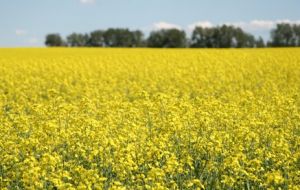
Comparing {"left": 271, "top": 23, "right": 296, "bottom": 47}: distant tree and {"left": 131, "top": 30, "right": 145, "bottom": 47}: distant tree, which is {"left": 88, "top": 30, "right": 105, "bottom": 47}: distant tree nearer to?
{"left": 131, "top": 30, "right": 145, "bottom": 47}: distant tree

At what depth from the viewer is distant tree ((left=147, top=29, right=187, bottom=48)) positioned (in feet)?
270

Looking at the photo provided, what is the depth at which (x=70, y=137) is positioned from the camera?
9.30m

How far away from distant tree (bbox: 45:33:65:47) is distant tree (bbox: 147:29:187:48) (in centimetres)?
1792

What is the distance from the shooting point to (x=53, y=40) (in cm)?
9188

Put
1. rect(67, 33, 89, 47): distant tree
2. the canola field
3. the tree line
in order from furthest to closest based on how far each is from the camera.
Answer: rect(67, 33, 89, 47): distant tree < the tree line < the canola field

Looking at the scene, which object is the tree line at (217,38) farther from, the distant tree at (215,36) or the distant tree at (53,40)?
the distant tree at (53,40)

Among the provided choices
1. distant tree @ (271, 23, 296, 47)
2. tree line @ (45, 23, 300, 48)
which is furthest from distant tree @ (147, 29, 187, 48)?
distant tree @ (271, 23, 296, 47)

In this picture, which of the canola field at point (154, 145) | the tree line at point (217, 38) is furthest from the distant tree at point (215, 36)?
the canola field at point (154, 145)

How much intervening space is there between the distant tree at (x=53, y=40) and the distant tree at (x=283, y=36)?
36.2 meters

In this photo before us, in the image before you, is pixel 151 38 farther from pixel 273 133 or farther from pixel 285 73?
pixel 273 133

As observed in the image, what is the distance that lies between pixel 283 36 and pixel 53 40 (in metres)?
38.9

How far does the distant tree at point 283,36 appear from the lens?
8112 cm

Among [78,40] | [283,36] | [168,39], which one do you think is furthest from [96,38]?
[283,36]

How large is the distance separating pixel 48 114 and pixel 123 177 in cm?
360
